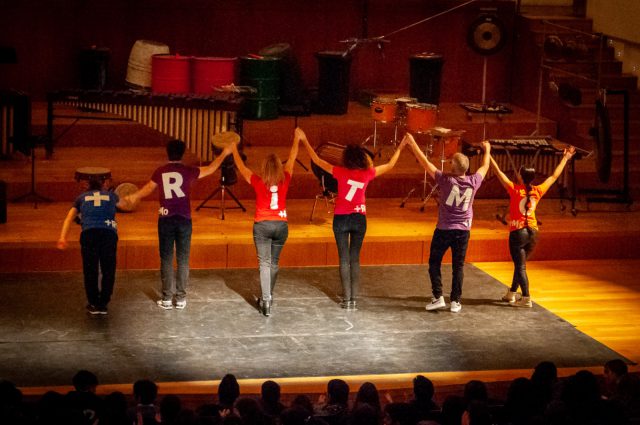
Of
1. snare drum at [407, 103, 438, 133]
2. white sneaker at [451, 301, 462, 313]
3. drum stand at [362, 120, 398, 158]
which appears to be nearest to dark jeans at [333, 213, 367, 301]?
white sneaker at [451, 301, 462, 313]

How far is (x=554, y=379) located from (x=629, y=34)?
9.27 metres

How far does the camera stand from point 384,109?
13.7 metres

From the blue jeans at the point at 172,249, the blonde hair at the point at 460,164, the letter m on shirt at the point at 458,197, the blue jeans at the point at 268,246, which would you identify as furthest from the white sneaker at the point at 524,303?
the blue jeans at the point at 172,249

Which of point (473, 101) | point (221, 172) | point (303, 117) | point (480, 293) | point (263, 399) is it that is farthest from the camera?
point (473, 101)

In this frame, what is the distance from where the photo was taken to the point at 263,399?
6949 mm

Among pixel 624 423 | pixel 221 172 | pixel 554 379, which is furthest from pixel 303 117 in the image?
pixel 624 423

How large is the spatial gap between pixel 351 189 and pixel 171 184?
1492 millimetres

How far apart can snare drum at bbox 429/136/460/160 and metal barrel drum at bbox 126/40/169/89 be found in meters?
3.81

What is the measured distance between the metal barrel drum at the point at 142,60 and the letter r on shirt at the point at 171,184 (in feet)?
17.2

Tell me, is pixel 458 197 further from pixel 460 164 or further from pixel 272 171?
pixel 272 171

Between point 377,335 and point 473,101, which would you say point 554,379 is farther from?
point 473,101

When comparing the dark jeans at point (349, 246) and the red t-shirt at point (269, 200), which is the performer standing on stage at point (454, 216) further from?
the red t-shirt at point (269, 200)

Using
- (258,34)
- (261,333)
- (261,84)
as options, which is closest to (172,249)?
(261,333)

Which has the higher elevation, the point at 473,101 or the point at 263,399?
the point at 473,101
